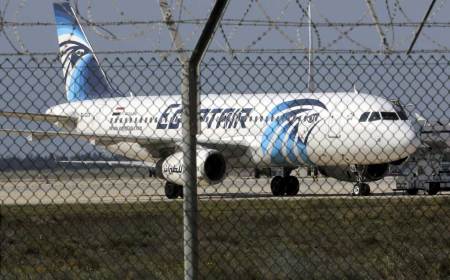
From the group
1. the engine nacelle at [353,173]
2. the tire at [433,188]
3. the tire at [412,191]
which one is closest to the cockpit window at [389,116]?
the engine nacelle at [353,173]

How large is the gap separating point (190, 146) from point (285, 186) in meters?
24.2

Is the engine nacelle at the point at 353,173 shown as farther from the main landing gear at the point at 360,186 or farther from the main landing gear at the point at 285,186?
the main landing gear at the point at 285,186

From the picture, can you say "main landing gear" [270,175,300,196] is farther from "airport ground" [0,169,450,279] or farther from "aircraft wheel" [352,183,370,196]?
"airport ground" [0,169,450,279]

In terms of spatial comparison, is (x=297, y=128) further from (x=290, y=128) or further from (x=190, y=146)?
(x=190, y=146)

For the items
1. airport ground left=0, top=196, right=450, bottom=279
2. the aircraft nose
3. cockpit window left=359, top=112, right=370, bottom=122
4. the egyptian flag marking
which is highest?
the egyptian flag marking

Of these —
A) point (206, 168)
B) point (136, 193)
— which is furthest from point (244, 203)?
point (136, 193)

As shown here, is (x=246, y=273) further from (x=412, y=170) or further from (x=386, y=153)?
(x=412, y=170)

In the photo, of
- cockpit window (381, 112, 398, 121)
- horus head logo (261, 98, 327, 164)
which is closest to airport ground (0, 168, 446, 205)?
horus head logo (261, 98, 327, 164)

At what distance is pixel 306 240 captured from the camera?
46.6ft

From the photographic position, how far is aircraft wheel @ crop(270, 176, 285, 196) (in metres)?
30.6

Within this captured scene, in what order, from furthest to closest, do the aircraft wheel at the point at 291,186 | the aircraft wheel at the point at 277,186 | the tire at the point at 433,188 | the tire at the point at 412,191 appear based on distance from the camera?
1. the tire at the point at 412,191
2. the tire at the point at 433,188
3. the aircraft wheel at the point at 291,186
4. the aircraft wheel at the point at 277,186

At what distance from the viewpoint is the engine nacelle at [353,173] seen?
98.5 feet

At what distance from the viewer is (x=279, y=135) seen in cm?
2912

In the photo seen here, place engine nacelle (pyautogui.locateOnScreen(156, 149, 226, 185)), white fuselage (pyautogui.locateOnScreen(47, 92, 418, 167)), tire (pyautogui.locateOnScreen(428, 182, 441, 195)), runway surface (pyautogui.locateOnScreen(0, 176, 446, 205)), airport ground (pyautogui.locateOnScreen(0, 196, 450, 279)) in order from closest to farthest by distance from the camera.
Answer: airport ground (pyautogui.locateOnScreen(0, 196, 450, 279)) → runway surface (pyautogui.locateOnScreen(0, 176, 446, 205)) → white fuselage (pyautogui.locateOnScreen(47, 92, 418, 167)) → engine nacelle (pyautogui.locateOnScreen(156, 149, 226, 185)) → tire (pyautogui.locateOnScreen(428, 182, 441, 195))
